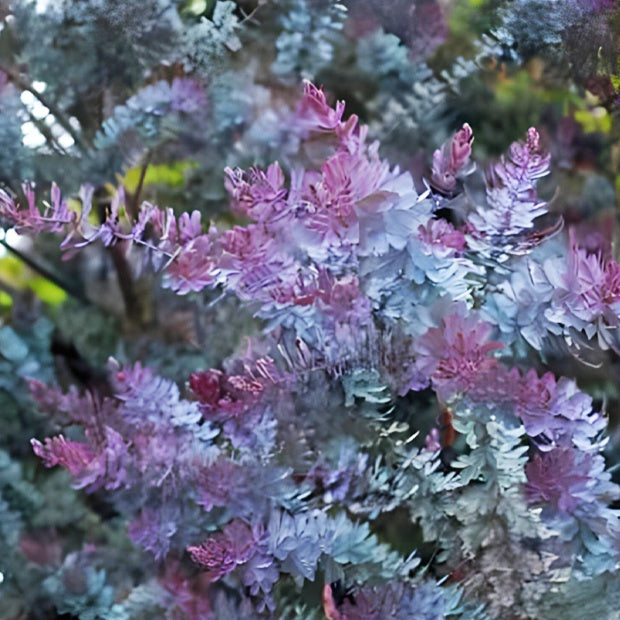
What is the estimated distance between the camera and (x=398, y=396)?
2.64 feet

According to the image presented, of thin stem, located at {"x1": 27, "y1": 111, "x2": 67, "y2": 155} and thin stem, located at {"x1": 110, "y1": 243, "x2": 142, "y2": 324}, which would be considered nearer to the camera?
thin stem, located at {"x1": 27, "y1": 111, "x2": 67, "y2": 155}

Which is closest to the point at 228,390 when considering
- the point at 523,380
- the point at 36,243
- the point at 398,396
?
the point at 398,396

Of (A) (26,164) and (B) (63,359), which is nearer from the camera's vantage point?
(A) (26,164)

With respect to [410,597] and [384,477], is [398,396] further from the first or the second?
[410,597]

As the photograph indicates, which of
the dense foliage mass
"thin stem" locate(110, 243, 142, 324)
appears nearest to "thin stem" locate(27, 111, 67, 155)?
the dense foliage mass

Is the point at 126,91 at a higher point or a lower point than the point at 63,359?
higher

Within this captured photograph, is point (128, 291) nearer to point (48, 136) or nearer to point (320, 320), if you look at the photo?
point (48, 136)

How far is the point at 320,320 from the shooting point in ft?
2.54

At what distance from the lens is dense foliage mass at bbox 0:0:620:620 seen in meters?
0.74

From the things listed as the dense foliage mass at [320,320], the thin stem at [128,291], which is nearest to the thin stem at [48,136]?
the dense foliage mass at [320,320]

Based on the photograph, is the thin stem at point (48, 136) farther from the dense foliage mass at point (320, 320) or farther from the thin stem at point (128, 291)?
the thin stem at point (128, 291)

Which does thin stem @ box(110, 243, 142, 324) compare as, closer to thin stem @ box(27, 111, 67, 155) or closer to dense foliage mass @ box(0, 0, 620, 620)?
dense foliage mass @ box(0, 0, 620, 620)

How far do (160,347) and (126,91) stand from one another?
373mm

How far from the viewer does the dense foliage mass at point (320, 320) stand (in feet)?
2.42
